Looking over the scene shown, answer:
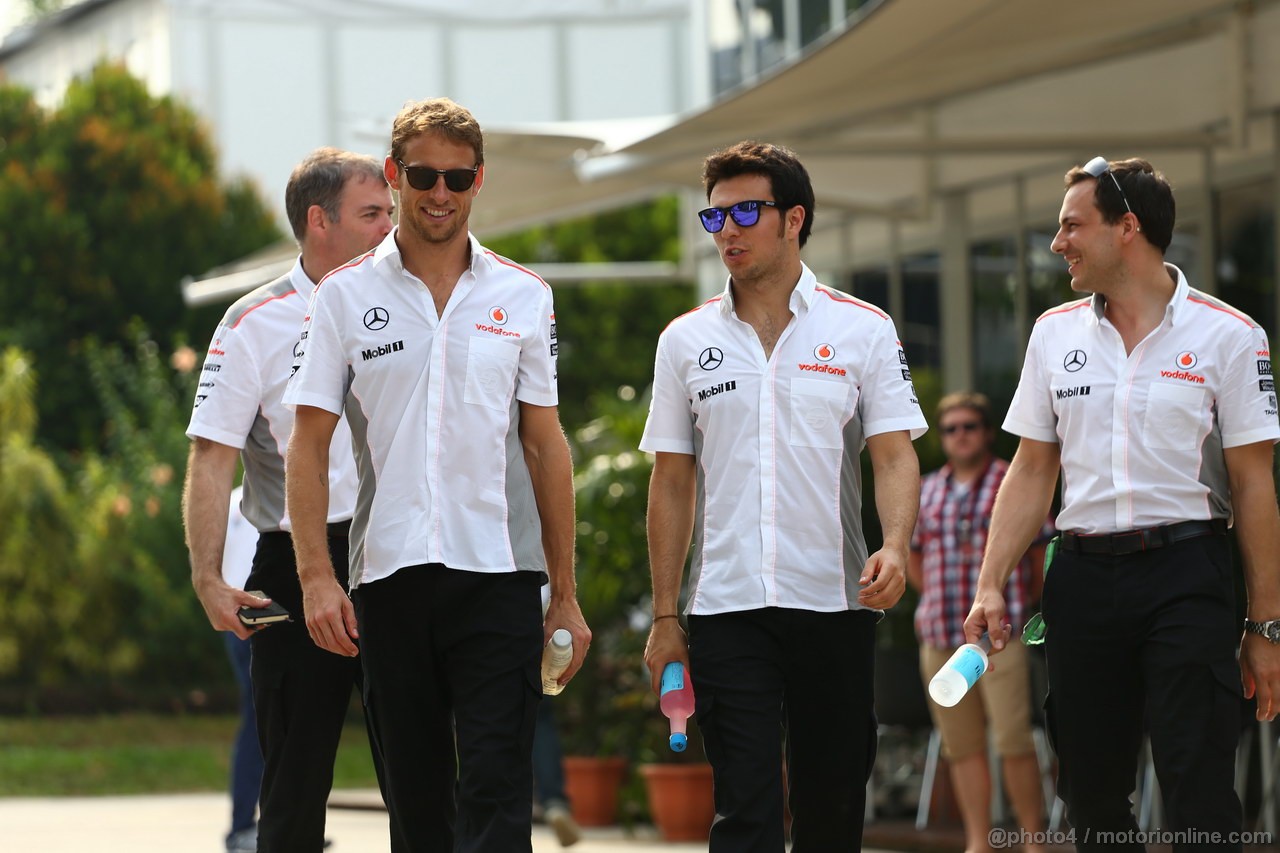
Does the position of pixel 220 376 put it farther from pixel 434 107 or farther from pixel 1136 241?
pixel 1136 241

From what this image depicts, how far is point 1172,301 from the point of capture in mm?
5676

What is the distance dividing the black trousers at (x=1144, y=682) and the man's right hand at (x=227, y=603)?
2.17 meters

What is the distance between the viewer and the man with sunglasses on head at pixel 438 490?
5.15 metres

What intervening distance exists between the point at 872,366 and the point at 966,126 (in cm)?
985

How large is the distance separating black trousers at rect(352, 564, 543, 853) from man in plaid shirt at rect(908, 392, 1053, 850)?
454 centimetres

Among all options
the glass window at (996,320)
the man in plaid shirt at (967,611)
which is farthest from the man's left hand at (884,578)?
the glass window at (996,320)

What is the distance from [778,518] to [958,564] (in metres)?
4.42

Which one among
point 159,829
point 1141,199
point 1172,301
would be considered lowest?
point 159,829

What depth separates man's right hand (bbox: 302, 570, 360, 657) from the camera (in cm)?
514

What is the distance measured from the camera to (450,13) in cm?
3981

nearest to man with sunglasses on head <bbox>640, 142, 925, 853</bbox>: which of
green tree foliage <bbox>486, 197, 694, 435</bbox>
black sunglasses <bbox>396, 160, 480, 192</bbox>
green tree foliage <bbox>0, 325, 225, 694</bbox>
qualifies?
black sunglasses <bbox>396, 160, 480, 192</bbox>

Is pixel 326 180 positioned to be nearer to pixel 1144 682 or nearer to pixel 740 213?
pixel 740 213

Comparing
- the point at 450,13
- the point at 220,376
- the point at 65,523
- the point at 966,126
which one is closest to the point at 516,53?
the point at 450,13

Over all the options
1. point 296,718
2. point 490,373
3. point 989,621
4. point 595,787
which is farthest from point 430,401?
point 595,787
